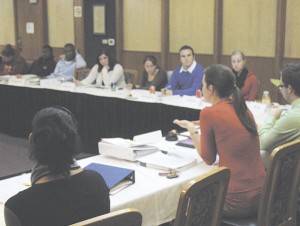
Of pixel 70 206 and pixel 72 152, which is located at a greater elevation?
pixel 72 152

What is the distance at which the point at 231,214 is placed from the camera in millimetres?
2633

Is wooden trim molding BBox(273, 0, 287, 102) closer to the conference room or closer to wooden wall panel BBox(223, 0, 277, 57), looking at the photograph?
the conference room

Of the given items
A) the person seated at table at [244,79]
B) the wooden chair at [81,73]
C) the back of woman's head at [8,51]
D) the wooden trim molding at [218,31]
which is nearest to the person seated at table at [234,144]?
the person seated at table at [244,79]

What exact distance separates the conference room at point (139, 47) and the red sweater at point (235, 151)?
0.20m

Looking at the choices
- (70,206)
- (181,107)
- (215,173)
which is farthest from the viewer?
(181,107)

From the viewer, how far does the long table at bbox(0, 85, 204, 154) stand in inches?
201

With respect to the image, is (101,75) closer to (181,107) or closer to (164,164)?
(181,107)

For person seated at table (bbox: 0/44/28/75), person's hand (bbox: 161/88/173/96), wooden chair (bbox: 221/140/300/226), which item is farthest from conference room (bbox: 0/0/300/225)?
person seated at table (bbox: 0/44/28/75)

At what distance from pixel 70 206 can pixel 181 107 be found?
3.21 meters

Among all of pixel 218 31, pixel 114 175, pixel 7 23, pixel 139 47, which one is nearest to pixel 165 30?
pixel 139 47

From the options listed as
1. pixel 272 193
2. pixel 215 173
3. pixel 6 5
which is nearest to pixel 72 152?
pixel 215 173

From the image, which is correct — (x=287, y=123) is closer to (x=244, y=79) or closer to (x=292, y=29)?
(x=244, y=79)

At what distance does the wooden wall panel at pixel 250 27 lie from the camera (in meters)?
6.93

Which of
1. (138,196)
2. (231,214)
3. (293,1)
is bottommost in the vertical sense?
(231,214)
